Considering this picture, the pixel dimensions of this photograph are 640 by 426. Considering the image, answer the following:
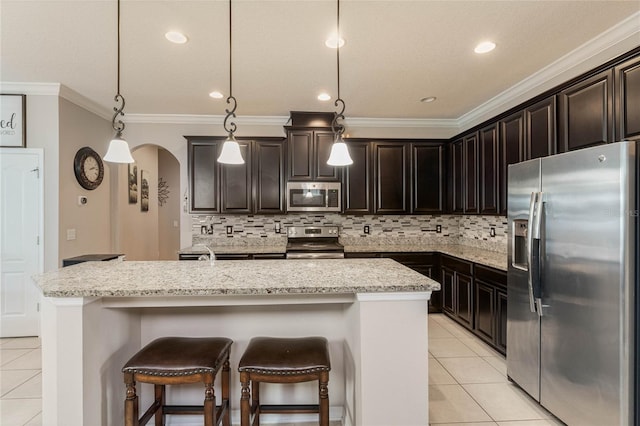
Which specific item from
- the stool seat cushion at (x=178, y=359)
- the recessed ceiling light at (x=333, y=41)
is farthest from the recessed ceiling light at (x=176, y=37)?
the stool seat cushion at (x=178, y=359)

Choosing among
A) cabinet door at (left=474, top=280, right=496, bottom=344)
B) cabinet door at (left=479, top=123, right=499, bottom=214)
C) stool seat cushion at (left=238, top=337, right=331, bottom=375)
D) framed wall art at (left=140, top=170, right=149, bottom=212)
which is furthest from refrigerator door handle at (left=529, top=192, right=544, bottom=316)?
framed wall art at (left=140, top=170, right=149, bottom=212)

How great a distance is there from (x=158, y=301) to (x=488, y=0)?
8.76ft

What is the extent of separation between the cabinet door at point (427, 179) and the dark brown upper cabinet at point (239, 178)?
1.84 m

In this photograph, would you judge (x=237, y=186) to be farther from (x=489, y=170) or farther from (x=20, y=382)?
(x=489, y=170)

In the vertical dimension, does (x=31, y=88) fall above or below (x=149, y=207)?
above

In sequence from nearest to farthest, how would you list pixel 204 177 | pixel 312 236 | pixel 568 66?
pixel 568 66
pixel 204 177
pixel 312 236

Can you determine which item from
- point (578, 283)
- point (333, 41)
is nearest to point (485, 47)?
point (333, 41)

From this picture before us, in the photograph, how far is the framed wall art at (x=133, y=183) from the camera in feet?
17.2

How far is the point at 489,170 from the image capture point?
3.54 m

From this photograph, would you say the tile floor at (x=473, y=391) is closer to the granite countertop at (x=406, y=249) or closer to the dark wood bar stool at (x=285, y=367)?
the granite countertop at (x=406, y=249)

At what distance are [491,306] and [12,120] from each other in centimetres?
534

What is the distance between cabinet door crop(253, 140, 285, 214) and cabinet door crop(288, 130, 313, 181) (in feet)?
0.43

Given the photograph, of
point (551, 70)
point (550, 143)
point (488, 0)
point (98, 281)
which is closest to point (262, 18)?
point (488, 0)

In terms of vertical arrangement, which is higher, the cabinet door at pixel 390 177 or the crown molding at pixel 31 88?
the crown molding at pixel 31 88
